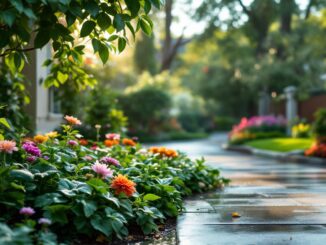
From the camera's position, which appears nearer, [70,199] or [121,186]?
[70,199]

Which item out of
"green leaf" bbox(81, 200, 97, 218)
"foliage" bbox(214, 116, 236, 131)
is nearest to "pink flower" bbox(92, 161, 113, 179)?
"green leaf" bbox(81, 200, 97, 218)

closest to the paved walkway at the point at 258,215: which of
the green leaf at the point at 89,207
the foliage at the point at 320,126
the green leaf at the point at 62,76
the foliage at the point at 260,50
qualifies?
the green leaf at the point at 89,207

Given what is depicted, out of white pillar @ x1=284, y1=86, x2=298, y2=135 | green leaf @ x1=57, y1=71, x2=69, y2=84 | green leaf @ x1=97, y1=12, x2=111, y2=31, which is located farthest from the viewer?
white pillar @ x1=284, y1=86, x2=298, y2=135

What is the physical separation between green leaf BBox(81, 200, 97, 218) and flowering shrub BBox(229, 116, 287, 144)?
22840 mm

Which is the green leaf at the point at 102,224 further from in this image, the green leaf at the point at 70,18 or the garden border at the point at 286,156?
the garden border at the point at 286,156

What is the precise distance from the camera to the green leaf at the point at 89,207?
4.30 metres

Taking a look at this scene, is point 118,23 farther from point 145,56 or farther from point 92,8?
point 145,56

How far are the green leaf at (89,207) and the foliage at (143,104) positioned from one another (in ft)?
99.8

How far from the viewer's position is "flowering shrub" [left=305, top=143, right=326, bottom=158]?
50.4ft

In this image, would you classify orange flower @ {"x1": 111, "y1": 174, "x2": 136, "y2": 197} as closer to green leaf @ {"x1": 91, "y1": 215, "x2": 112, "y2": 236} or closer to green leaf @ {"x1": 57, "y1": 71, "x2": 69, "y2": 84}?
green leaf @ {"x1": 91, "y1": 215, "x2": 112, "y2": 236}

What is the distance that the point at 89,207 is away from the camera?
172 inches

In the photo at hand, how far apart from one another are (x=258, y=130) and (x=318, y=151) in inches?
518

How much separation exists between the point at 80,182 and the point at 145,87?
30788 millimetres

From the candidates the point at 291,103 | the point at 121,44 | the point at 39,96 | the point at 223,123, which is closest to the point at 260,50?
the point at 291,103
